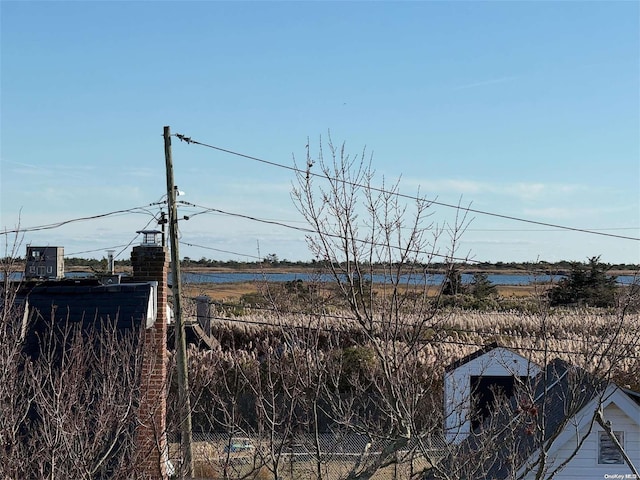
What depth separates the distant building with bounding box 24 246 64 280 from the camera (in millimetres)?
14047

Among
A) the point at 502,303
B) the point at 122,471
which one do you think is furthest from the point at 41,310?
the point at 502,303

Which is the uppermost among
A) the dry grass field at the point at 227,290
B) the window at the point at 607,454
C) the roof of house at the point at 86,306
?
the dry grass field at the point at 227,290

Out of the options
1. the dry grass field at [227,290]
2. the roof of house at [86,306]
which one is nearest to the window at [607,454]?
the roof of house at [86,306]

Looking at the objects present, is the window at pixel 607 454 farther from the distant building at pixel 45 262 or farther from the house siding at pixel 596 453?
the distant building at pixel 45 262

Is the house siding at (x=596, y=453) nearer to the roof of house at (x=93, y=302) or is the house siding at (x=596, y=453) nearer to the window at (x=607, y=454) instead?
the window at (x=607, y=454)

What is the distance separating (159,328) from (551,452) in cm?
607

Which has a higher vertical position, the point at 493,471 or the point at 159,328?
the point at 159,328

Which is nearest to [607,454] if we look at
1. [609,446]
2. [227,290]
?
[609,446]

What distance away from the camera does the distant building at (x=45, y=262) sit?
1405cm

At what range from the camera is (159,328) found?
41.4ft

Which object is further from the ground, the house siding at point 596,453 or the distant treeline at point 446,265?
the distant treeline at point 446,265

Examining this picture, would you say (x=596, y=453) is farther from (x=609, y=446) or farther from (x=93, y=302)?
(x=93, y=302)

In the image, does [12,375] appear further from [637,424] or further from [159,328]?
[637,424]

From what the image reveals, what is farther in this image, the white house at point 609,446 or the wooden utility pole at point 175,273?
the wooden utility pole at point 175,273
